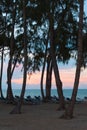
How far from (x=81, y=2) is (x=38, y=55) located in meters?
20.5

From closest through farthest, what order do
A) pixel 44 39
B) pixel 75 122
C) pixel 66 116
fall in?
pixel 75 122 → pixel 66 116 → pixel 44 39

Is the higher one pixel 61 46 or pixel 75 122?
pixel 61 46

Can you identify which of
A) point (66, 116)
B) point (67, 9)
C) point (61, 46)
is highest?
point (67, 9)

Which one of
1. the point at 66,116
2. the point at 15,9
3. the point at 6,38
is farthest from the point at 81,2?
the point at 6,38

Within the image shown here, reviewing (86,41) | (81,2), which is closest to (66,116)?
(81,2)

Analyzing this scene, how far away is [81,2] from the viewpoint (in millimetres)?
25391

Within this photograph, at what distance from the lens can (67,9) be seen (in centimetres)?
3572

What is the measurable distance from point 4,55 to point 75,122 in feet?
78.8

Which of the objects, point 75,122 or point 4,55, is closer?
point 75,122

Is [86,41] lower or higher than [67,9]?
lower

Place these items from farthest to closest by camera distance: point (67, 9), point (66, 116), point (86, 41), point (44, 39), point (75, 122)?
1. point (44, 39)
2. point (86, 41)
3. point (67, 9)
4. point (66, 116)
5. point (75, 122)

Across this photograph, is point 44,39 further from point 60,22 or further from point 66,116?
point 66,116

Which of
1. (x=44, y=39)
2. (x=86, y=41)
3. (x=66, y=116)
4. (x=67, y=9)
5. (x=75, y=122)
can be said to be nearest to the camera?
(x=75, y=122)

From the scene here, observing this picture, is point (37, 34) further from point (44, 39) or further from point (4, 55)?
point (4, 55)
